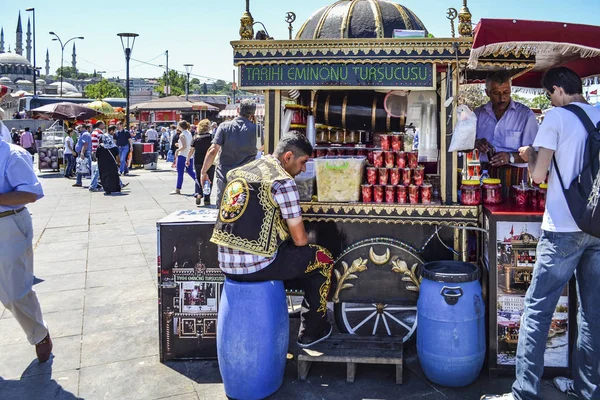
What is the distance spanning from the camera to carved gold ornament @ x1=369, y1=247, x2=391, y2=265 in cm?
415

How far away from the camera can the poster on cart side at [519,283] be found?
3.67m

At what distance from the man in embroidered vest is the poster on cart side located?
1250 mm

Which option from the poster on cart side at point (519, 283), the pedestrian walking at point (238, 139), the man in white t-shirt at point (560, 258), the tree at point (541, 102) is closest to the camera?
the man in white t-shirt at point (560, 258)

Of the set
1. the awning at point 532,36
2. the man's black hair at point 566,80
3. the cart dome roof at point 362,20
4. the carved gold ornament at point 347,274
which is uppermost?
the cart dome roof at point 362,20

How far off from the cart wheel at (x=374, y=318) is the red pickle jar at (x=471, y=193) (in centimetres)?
99

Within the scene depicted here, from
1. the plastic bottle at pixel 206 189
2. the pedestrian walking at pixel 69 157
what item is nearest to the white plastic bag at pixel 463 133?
the plastic bottle at pixel 206 189

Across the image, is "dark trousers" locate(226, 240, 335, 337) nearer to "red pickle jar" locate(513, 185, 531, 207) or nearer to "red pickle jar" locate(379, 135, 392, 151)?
"red pickle jar" locate(379, 135, 392, 151)

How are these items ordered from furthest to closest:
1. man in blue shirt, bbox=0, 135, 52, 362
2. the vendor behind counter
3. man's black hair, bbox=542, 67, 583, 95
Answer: the vendor behind counter
man in blue shirt, bbox=0, 135, 52, 362
man's black hair, bbox=542, 67, 583, 95

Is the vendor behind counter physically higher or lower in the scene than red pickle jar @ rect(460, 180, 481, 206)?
higher

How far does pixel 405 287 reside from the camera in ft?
13.6

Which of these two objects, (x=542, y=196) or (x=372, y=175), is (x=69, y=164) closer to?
(x=372, y=175)

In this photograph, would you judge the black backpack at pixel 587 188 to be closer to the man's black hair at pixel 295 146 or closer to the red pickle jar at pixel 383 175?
the red pickle jar at pixel 383 175

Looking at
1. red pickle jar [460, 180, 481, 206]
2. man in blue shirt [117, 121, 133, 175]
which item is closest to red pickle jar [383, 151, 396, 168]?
red pickle jar [460, 180, 481, 206]

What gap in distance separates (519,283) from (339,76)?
6.49 feet
